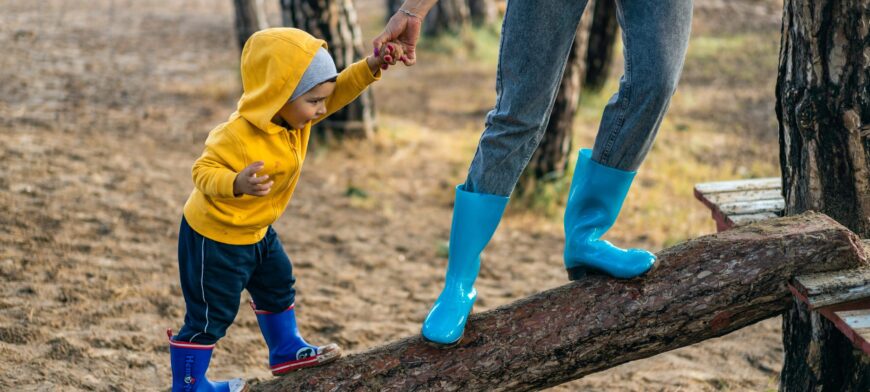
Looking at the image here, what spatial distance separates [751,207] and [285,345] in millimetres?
1718

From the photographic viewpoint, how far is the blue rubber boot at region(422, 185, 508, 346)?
287cm

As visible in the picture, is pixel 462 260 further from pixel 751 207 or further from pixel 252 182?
pixel 751 207

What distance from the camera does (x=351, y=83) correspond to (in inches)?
114

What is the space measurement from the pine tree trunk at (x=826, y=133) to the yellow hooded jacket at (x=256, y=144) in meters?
1.37

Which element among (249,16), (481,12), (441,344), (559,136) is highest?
(441,344)

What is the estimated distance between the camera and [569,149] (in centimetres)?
668

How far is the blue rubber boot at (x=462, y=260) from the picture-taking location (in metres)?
2.87

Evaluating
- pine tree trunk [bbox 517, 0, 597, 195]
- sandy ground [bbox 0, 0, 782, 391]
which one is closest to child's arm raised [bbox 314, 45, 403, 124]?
sandy ground [bbox 0, 0, 782, 391]

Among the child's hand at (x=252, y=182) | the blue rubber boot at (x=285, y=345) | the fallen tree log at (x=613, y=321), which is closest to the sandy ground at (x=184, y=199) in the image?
the blue rubber boot at (x=285, y=345)

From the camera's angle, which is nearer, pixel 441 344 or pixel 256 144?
pixel 256 144

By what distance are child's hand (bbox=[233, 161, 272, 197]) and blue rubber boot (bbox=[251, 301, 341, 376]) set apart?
645 mm

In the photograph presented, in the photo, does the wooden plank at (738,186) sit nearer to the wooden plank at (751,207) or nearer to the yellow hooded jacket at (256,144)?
the wooden plank at (751,207)

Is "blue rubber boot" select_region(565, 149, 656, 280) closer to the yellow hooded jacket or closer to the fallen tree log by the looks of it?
the fallen tree log

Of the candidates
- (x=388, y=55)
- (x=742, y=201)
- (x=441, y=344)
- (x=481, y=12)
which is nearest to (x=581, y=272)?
(x=441, y=344)
